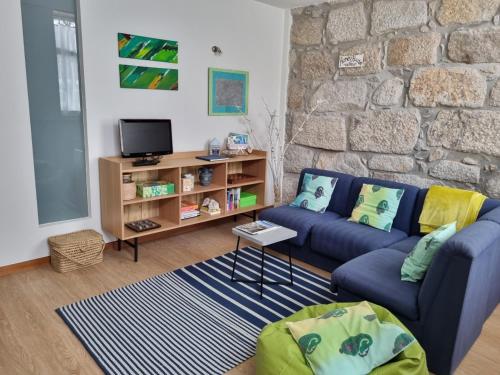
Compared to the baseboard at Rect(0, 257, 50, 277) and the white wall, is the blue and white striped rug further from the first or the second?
the white wall

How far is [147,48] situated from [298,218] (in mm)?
2003

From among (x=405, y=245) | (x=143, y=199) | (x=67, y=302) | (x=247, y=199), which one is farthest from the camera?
(x=247, y=199)

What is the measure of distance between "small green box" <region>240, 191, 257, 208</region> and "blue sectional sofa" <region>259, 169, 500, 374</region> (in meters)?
1.08

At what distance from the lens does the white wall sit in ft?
9.30

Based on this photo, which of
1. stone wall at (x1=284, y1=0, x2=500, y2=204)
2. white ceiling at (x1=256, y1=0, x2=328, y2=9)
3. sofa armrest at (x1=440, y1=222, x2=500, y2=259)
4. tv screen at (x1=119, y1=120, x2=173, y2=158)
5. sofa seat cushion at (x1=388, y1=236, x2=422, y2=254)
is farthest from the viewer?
white ceiling at (x1=256, y1=0, x2=328, y2=9)

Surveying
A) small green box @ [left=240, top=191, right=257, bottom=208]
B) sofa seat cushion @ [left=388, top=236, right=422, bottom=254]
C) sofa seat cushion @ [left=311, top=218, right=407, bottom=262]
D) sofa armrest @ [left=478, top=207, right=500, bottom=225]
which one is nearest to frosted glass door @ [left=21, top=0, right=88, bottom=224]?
small green box @ [left=240, top=191, right=257, bottom=208]

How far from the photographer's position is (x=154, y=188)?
134 inches

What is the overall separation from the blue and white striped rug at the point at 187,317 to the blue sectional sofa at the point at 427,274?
398 mm

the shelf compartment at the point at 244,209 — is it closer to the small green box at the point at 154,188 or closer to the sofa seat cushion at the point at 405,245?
the small green box at the point at 154,188

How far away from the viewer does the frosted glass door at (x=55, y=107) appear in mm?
2906

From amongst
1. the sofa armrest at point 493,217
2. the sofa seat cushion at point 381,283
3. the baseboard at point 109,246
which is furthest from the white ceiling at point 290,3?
the sofa seat cushion at point 381,283

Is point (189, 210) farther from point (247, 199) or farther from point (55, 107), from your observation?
point (55, 107)

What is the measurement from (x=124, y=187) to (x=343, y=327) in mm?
2154

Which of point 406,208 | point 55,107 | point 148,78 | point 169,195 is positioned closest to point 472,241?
point 406,208
